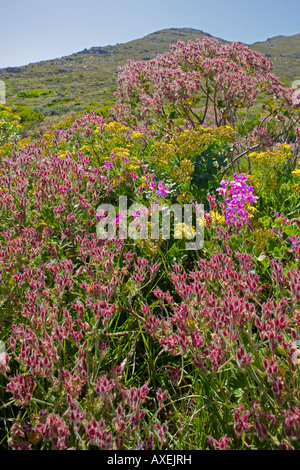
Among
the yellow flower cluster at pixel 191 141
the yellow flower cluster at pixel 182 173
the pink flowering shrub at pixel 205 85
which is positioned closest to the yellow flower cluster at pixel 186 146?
the yellow flower cluster at pixel 191 141

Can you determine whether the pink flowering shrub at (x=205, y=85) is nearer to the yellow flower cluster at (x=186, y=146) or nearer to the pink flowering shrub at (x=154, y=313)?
the pink flowering shrub at (x=154, y=313)

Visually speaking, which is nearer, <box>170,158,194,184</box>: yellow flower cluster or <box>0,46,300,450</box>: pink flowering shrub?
<box>0,46,300,450</box>: pink flowering shrub

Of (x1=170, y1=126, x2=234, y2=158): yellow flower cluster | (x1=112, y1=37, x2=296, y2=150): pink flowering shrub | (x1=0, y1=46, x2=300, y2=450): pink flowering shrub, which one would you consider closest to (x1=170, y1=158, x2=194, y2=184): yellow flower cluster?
(x1=0, y1=46, x2=300, y2=450): pink flowering shrub

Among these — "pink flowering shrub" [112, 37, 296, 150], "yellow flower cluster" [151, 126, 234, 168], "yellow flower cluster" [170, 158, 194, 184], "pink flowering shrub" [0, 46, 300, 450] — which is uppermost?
"pink flowering shrub" [112, 37, 296, 150]

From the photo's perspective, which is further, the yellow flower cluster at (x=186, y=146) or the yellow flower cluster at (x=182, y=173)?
the yellow flower cluster at (x=186, y=146)

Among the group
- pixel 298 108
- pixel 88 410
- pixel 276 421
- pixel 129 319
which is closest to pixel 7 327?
pixel 129 319

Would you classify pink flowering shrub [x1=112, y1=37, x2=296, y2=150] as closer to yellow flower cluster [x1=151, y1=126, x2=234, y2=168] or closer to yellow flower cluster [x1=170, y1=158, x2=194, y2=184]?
yellow flower cluster [x1=151, y1=126, x2=234, y2=168]

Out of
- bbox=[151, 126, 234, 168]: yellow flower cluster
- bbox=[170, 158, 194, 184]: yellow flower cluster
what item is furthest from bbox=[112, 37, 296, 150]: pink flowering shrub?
bbox=[170, 158, 194, 184]: yellow flower cluster

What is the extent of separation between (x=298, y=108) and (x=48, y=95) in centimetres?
4080

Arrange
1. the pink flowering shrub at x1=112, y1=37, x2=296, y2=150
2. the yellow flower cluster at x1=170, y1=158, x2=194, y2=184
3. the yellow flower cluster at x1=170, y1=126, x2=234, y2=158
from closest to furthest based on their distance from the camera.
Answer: the yellow flower cluster at x1=170, y1=158, x2=194, y2=184 → the yellow flower cluster at x1=170, y1=126, x2=234, y2=158 → the pink flowering shrub at x1=112, y1=37, x2=296, y2=150

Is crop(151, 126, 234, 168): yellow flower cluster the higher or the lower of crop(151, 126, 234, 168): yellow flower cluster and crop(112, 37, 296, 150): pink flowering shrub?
the lower

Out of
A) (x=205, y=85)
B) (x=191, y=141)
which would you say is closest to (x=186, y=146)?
(x=191, y=141)

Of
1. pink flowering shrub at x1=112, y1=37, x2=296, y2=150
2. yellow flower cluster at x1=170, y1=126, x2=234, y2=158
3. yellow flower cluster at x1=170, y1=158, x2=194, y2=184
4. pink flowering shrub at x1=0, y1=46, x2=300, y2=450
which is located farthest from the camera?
pink flowering shrub at x1=112, y1=37, x2=296, y2=150

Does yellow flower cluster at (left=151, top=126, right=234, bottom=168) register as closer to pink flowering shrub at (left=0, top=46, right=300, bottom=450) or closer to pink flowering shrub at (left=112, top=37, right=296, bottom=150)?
pink flowering shrub at (left=0, top=46, right=300, bottom=450)
